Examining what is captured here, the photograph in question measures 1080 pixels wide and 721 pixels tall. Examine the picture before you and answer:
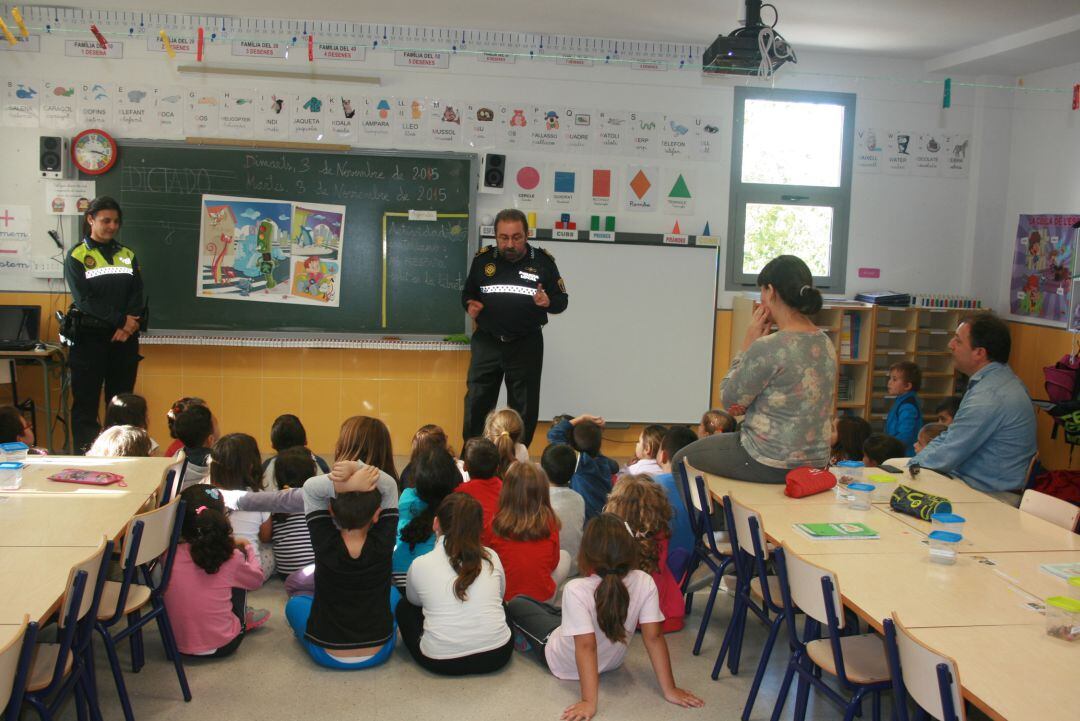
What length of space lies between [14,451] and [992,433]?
4.13m

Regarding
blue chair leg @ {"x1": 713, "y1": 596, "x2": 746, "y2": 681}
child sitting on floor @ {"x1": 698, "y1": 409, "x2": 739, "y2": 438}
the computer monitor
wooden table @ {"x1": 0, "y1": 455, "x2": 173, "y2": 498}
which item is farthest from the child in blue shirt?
the computer monitor

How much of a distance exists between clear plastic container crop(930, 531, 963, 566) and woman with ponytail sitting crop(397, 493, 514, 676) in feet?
4.63

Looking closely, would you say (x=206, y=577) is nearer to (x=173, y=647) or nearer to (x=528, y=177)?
(x=173, y=647)

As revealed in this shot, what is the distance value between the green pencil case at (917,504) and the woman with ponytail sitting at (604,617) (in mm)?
951

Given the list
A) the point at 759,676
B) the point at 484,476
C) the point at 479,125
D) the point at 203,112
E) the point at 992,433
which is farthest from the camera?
the point at 479,125

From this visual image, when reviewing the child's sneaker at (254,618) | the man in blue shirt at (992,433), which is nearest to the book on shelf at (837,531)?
the man in blue shirt at (992,433)

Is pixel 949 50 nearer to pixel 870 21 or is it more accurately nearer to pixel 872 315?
pixel 870 21

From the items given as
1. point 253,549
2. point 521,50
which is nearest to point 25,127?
point 521,50

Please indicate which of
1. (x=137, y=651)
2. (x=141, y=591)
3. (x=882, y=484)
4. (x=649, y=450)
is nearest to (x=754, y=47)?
(x=649, y=450)

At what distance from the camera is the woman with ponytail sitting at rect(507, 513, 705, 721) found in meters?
3.02

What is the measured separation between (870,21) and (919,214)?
5.85ft

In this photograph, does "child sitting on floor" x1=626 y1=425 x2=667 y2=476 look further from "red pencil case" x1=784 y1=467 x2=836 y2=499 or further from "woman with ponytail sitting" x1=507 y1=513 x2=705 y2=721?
"woman with ponytail sitting" x1=507 y1=513 x2=705 y2=721

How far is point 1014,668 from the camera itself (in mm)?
2068

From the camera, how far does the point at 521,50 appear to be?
6668 mm
